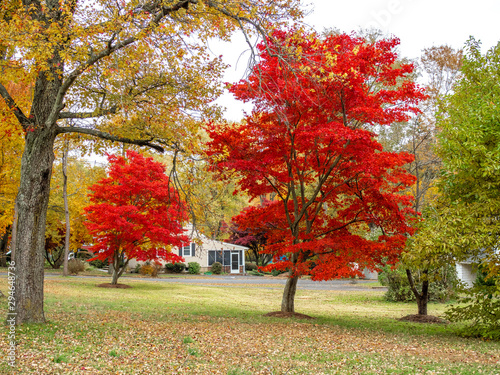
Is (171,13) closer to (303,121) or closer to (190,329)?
(303,121)

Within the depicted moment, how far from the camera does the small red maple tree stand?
17.6 metres

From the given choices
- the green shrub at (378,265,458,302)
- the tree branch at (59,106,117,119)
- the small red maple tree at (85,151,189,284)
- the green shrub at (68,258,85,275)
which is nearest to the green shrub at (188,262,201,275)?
the green shrub at (68,258,85,275)

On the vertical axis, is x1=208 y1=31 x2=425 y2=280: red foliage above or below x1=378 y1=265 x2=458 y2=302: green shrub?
A: above

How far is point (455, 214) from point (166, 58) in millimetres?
6485

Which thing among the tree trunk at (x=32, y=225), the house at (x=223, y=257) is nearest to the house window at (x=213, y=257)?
the house at (x=223, y=257)

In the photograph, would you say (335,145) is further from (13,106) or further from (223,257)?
(223,257)

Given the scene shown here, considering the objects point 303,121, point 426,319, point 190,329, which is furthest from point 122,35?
point 426,319

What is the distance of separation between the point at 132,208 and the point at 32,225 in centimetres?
1010

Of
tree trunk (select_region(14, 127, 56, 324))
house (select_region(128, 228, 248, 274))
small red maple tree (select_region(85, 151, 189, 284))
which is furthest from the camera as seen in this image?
house (select_region(128, 228, 248, 274))

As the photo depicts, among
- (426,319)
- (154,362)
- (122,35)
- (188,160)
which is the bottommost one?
(426,319)

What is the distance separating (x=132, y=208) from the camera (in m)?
17.6

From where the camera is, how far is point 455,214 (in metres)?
7.79

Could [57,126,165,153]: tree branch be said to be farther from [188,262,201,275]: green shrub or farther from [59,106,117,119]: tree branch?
[188,262,201,275]: green shrub

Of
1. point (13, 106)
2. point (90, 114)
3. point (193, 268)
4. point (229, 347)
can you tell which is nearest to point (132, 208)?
point (90, 114)
